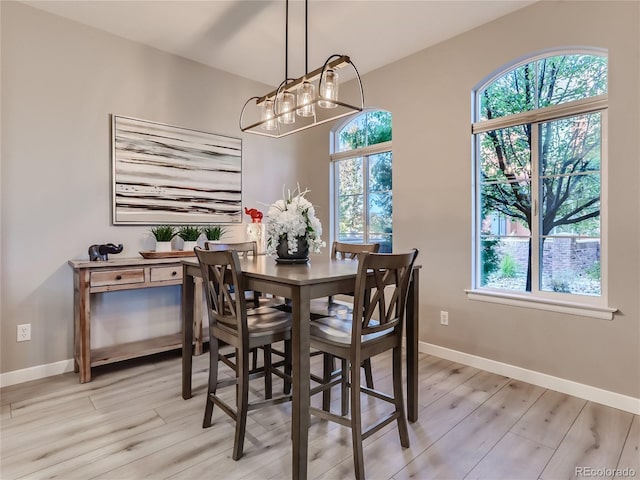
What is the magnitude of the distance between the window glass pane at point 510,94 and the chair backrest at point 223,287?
244 centimetres

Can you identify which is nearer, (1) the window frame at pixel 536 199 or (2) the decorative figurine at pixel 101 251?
(1) the window frame at pixel 536 199

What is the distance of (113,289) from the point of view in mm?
2646

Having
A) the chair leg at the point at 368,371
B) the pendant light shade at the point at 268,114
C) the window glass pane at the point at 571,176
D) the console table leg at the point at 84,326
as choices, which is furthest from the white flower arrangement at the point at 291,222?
the window glass pane at the point at 571,176

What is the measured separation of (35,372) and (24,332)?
1.03ft

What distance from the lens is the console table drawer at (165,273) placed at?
2.84 m

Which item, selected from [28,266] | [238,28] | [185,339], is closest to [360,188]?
[238,28]

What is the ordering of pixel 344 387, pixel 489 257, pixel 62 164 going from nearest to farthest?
pixel 344 387, pixel 62 164, pixel 489 257

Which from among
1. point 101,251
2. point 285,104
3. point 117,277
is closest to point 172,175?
point 101,251

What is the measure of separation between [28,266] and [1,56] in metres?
1.49

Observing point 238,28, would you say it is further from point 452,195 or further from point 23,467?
point 23,467

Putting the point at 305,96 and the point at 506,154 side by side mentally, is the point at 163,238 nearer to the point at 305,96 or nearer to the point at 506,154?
the point at 305,96

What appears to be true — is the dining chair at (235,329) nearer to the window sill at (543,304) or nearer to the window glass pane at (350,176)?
the window sill at (543,304)

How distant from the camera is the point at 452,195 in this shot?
3.04m

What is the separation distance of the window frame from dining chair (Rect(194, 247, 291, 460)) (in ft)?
5.85
